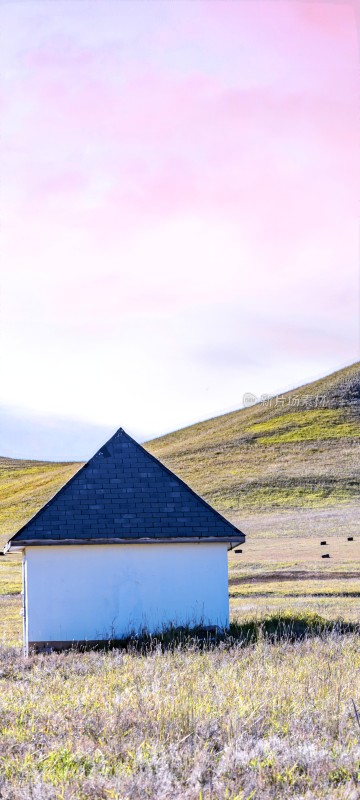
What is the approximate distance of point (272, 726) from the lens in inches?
364

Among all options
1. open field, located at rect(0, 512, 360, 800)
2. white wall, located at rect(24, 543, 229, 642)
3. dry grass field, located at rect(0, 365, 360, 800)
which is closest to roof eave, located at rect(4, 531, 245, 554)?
white wall, located at rect(24, 543, 229, 642)

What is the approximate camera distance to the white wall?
21000mm

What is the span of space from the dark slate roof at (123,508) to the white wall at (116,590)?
372 millimetres

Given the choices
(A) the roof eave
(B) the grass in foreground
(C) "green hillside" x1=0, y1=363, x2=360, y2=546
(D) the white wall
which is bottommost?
(B) the grass in foreground

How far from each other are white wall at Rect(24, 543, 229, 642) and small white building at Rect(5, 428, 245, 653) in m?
0.02

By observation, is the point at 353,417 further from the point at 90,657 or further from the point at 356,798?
the point at 356,798

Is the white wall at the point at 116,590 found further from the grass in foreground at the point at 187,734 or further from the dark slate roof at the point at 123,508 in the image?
the grass in foreground at the point at 187,734

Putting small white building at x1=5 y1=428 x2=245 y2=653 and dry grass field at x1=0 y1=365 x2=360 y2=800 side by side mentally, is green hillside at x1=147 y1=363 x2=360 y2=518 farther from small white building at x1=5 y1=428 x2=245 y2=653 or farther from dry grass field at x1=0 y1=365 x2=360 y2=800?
dry grass field at x1=0 y1=365 x2=360 y2=800

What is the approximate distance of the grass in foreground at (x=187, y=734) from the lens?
25.2 ft

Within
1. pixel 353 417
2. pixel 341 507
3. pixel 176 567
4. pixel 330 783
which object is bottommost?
pixel 330 783

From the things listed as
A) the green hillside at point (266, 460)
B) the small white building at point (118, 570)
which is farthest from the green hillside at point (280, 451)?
the small white building at point (118, 570)

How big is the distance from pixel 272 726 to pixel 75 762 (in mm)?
2009

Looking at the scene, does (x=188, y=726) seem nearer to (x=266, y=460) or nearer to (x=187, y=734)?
(x=187, y=734)

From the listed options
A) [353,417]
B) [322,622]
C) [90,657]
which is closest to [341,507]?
[353,417]
